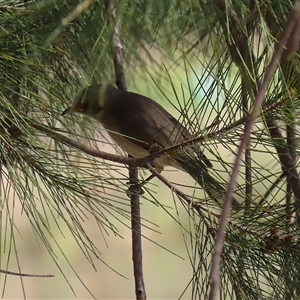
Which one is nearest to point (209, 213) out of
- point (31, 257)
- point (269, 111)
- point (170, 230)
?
point (269, 111)

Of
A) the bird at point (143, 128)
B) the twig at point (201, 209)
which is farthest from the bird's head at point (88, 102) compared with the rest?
the twig at point (201, 209)

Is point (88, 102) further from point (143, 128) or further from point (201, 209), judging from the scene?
point (201, 209)

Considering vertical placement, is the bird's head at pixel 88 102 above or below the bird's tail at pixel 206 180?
above

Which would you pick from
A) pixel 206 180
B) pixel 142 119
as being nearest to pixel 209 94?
pixel 206 180

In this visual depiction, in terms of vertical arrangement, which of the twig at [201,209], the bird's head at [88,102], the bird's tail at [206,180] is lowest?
the twig at [201,209]

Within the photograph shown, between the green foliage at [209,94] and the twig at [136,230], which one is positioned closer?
the green foliage at [209,94]

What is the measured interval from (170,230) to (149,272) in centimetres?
18

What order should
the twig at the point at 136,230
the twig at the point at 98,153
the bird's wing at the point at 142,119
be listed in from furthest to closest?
1. the bird's wing at the point at 142,119
2. the twig at the point at 136,230
3. the twig at the point at 98,153

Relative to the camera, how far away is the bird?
747 mm

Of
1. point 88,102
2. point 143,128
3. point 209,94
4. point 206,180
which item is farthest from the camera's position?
point 143,128

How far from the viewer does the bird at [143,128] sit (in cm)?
75

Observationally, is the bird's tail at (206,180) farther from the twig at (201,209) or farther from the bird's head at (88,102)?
the bird's head at (88,102)

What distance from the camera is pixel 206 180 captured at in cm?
76

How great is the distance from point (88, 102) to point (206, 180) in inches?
9.9
